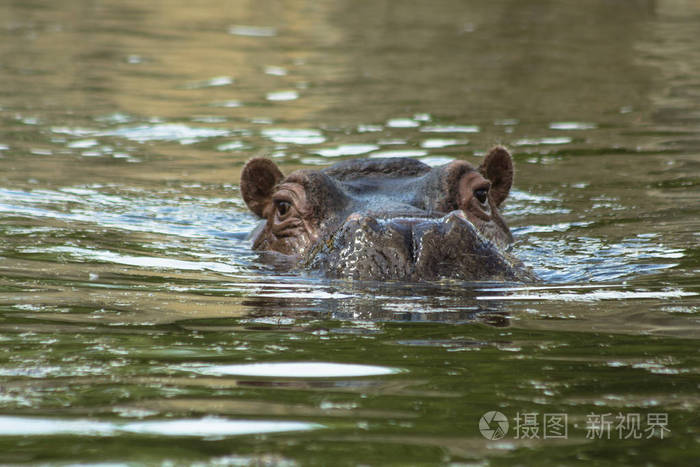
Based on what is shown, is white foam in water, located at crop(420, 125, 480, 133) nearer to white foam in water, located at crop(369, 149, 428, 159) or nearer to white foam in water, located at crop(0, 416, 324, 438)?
white foam in water, located at crop(369, 149, 428, 159)

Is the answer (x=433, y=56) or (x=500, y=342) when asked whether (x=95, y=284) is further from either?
(x=433, y=56)

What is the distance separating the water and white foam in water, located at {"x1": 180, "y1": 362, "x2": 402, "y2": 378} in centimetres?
2

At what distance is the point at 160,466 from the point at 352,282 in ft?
9.53

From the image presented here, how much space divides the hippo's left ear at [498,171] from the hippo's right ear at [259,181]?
181 centimetres

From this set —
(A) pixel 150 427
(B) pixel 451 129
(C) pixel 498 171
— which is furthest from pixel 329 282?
(B) pixel 451 129

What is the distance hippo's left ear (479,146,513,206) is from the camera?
9258 millimetres

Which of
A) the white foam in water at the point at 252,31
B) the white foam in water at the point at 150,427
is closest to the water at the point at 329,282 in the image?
the white foam in water at the point at 150,427

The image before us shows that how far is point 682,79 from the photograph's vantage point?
→ 1822 centimetres

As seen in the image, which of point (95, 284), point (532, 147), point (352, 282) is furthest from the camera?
point (532, 147)

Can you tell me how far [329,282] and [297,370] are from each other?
1.85 metres

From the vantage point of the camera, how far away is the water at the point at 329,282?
364 cm

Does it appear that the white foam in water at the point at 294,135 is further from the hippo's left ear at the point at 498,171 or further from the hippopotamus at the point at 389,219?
the hippopotamus at the point at 389,219

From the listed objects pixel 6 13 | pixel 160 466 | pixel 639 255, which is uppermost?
pixel 6 13

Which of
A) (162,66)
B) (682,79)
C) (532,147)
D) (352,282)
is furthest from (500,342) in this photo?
(162,66)
